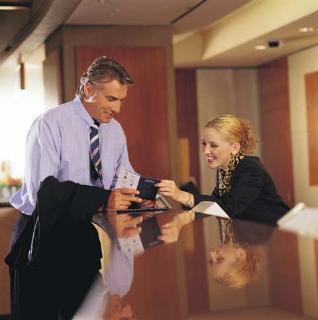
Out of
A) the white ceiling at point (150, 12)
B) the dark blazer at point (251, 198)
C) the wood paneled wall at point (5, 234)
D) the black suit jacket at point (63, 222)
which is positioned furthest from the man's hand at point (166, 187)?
the white ceiling at point (150, 12)

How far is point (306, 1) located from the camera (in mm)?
7926

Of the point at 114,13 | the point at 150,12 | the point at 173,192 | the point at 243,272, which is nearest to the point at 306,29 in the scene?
the point at 150,12

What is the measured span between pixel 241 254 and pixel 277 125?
10.1 meters

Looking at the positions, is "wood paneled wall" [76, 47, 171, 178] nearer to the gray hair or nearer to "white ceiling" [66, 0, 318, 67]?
"white ceiling" [66, 0, 318, 67]

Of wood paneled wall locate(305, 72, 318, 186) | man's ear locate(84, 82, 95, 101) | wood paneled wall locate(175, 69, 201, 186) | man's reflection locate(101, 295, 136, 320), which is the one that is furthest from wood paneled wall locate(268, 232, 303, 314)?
wood paneled wall locate(175, 69, 201, 186)

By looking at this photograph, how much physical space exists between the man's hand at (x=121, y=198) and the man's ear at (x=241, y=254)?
1.22 meters

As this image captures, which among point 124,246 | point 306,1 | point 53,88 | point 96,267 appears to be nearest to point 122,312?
point 124,246

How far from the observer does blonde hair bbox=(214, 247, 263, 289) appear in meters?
1.35

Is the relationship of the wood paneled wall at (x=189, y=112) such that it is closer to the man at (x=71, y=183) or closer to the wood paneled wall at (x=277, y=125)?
the wood paneled wall at (x=277, y=125)

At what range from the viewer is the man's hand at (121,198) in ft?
9.37

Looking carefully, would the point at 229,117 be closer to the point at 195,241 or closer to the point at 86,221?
the point at 86,221

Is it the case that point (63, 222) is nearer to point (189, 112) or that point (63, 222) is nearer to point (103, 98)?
point (103, 98)

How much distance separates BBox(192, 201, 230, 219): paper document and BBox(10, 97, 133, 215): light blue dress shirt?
385mm

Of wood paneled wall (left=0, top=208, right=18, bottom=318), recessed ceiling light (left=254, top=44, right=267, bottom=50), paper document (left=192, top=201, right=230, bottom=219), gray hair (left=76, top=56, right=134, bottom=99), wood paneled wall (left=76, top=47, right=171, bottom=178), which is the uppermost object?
recessed ceiling light (left=254, top=44, right=267, bottom=50)
